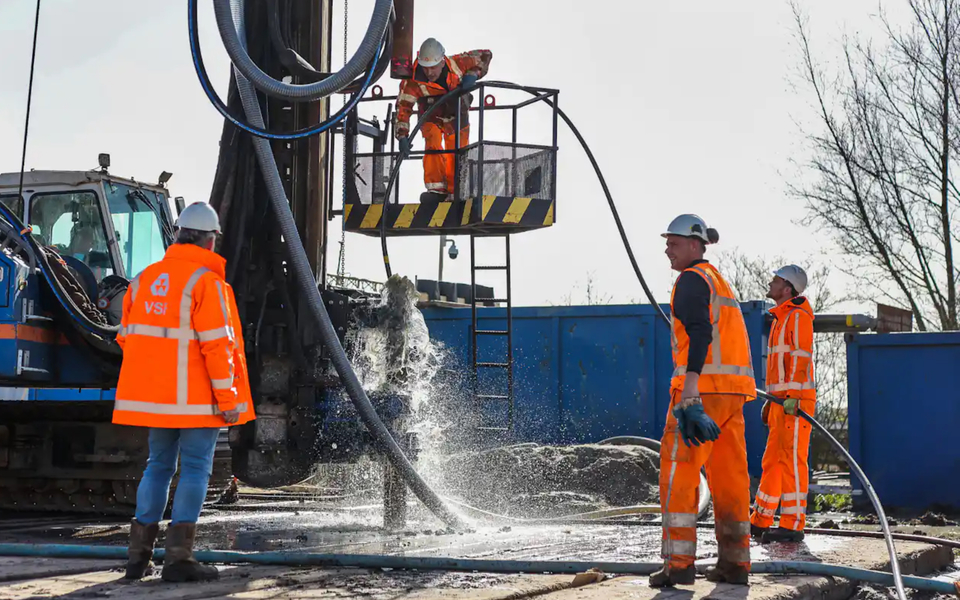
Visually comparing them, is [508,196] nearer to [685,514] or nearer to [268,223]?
[268,223]

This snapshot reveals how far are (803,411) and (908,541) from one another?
3.51 ft

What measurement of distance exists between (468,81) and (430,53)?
1.18ft

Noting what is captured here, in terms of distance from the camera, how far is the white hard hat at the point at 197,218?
574 centimetres

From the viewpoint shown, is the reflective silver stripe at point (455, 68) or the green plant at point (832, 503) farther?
the green plant at point (832, 503)

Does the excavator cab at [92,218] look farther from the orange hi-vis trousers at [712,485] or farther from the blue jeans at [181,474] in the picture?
the orange hi-vis trousers at [712,485]

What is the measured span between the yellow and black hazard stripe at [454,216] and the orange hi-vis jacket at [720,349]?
10.1 feet

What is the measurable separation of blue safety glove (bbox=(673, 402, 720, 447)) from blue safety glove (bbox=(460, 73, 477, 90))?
426 cm

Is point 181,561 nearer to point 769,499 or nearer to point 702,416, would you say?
point 702,416

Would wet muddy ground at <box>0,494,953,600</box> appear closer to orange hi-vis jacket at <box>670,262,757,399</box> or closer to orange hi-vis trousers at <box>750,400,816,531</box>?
orange hi-vis trousers at <box>750,400,816,531</box>

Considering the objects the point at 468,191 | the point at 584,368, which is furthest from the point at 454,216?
the point at 584,368

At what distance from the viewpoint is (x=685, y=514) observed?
221 inches

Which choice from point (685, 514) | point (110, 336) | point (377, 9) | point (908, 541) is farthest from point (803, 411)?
point (110, 336)

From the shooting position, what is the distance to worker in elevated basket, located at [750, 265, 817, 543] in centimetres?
797

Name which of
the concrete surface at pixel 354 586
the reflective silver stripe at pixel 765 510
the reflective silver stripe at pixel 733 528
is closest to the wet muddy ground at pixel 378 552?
the concrete surface at pixel 354 586
